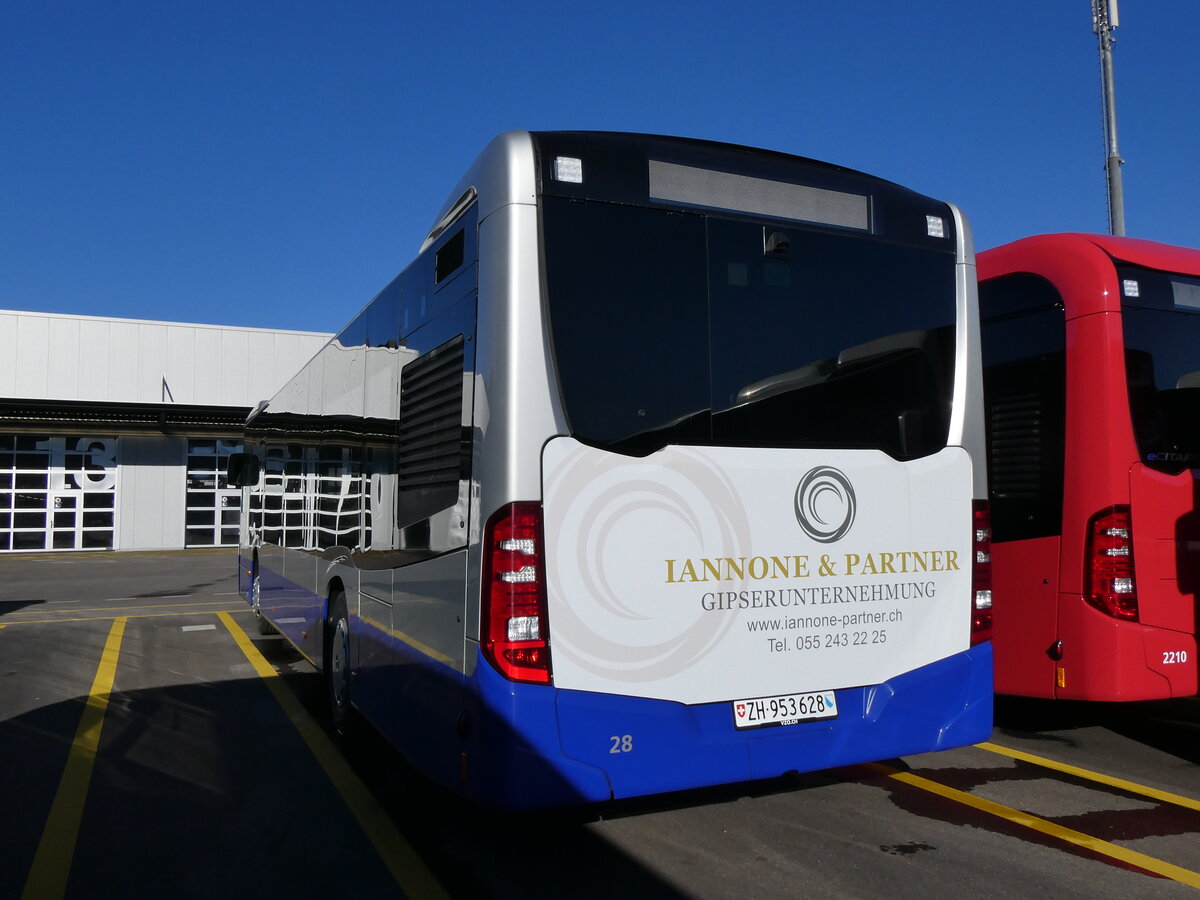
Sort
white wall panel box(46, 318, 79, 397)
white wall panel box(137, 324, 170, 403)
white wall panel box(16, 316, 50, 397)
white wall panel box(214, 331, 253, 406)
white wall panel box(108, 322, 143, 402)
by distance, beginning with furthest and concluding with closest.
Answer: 1. white wall panel box(214, 331, 253, 406)
2. white wall panel box(137, 324, 170, 403)
3. white wall panel box(108, 322, 143, 402)
4. white wall panel box(46, 318, 79, 397)
5. white wall panel box(16, 316, 50, 397)

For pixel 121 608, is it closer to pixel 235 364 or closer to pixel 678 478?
pixel 678 478

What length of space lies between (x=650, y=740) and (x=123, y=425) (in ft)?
97.6

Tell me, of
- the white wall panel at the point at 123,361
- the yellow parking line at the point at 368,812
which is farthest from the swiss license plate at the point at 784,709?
the white wall panel at the point at 123,361

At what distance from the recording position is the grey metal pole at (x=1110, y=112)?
13742 millimetres

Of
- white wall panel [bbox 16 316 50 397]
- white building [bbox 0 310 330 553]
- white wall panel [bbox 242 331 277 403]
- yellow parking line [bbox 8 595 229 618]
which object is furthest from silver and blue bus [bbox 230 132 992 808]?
white wall panel [bbox 16 316 50 397]

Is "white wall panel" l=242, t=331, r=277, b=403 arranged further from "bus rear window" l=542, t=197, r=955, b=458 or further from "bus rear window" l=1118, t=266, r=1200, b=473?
"bus rear window" l=542, t=197, r=955, b=458

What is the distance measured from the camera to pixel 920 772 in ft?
18.1

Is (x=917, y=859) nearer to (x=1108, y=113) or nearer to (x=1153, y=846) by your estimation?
(x=1153, y=846)

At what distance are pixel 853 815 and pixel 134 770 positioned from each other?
13.4 feet

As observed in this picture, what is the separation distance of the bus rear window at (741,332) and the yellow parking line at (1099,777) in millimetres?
1920

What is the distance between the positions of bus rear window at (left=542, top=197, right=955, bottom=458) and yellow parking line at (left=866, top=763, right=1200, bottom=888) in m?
1.82

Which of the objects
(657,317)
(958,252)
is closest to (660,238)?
(657,317)

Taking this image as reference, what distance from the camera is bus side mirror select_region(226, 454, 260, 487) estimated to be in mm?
10380

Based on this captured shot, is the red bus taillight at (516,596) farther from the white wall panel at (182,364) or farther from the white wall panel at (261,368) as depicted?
the white wall panel at (182,364)
